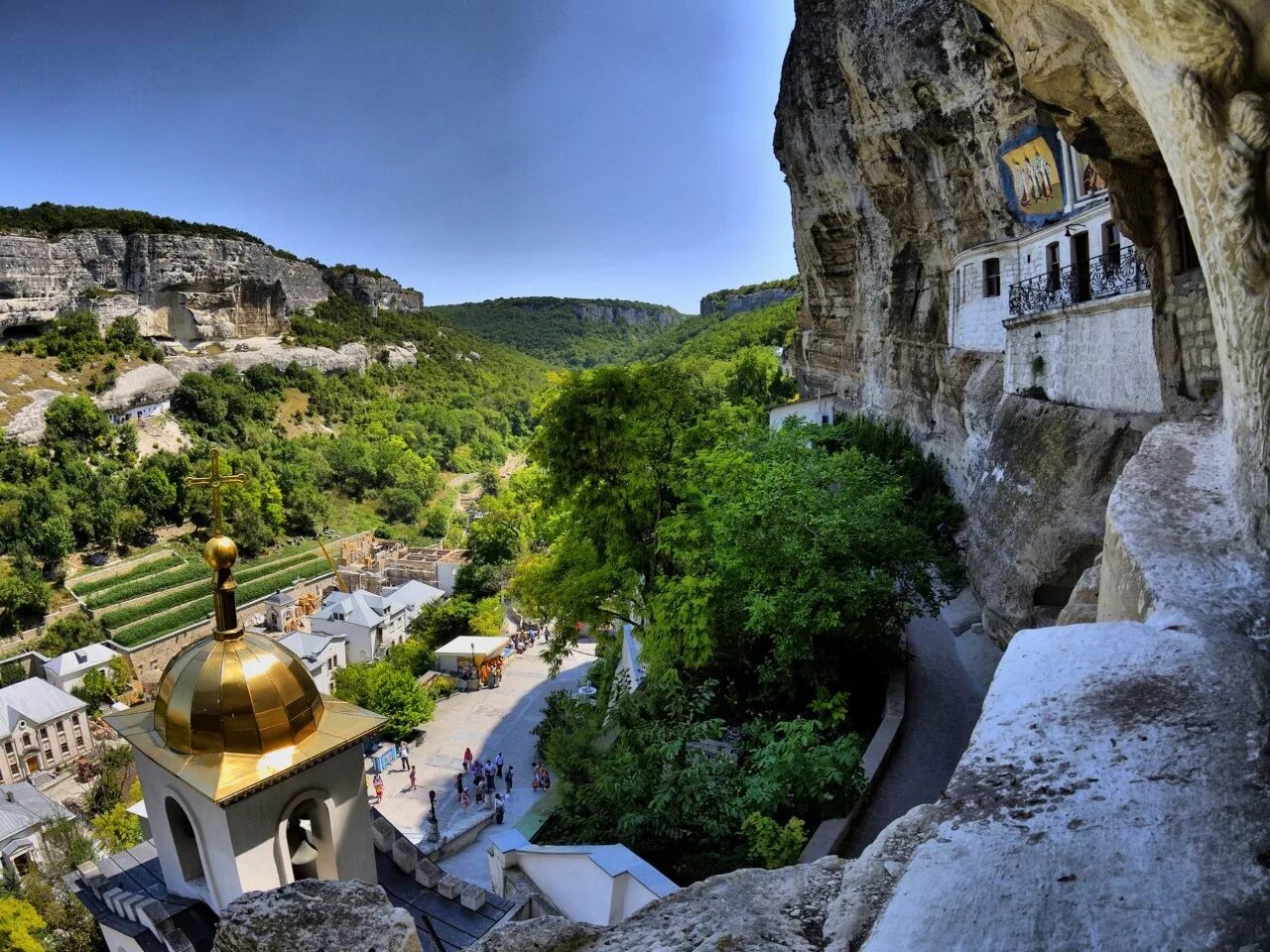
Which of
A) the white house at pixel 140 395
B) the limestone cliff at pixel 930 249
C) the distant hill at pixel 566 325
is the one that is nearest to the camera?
the limestone cliff at pixel 930 249

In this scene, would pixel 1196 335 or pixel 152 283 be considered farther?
pixel 152 283

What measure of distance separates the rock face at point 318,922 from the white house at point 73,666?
121 feet

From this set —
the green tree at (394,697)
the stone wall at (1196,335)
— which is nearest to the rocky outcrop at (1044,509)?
the stone wall at (1196,335)

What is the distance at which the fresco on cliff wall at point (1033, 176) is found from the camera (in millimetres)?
15305

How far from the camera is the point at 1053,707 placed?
239 cm

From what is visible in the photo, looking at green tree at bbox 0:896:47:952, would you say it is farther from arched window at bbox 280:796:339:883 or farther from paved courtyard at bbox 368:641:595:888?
arched window at bbox 280:796:339:883

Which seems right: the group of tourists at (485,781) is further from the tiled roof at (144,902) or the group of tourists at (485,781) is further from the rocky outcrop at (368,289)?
the rocky outcrop at (368,289)

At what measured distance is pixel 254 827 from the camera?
556 cm

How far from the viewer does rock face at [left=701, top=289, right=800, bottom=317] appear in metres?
103

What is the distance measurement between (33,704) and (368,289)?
82.6 metres

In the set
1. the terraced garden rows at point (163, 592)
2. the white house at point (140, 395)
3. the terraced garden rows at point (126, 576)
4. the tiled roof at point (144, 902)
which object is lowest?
the terraced garden rows at point (163, 592)

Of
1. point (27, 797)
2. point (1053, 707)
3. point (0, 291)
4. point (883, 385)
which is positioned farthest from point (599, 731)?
point (0, 291)

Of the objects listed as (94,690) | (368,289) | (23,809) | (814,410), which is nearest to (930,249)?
(814,410)

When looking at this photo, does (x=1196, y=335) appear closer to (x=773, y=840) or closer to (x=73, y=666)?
(x=773, y=840)
